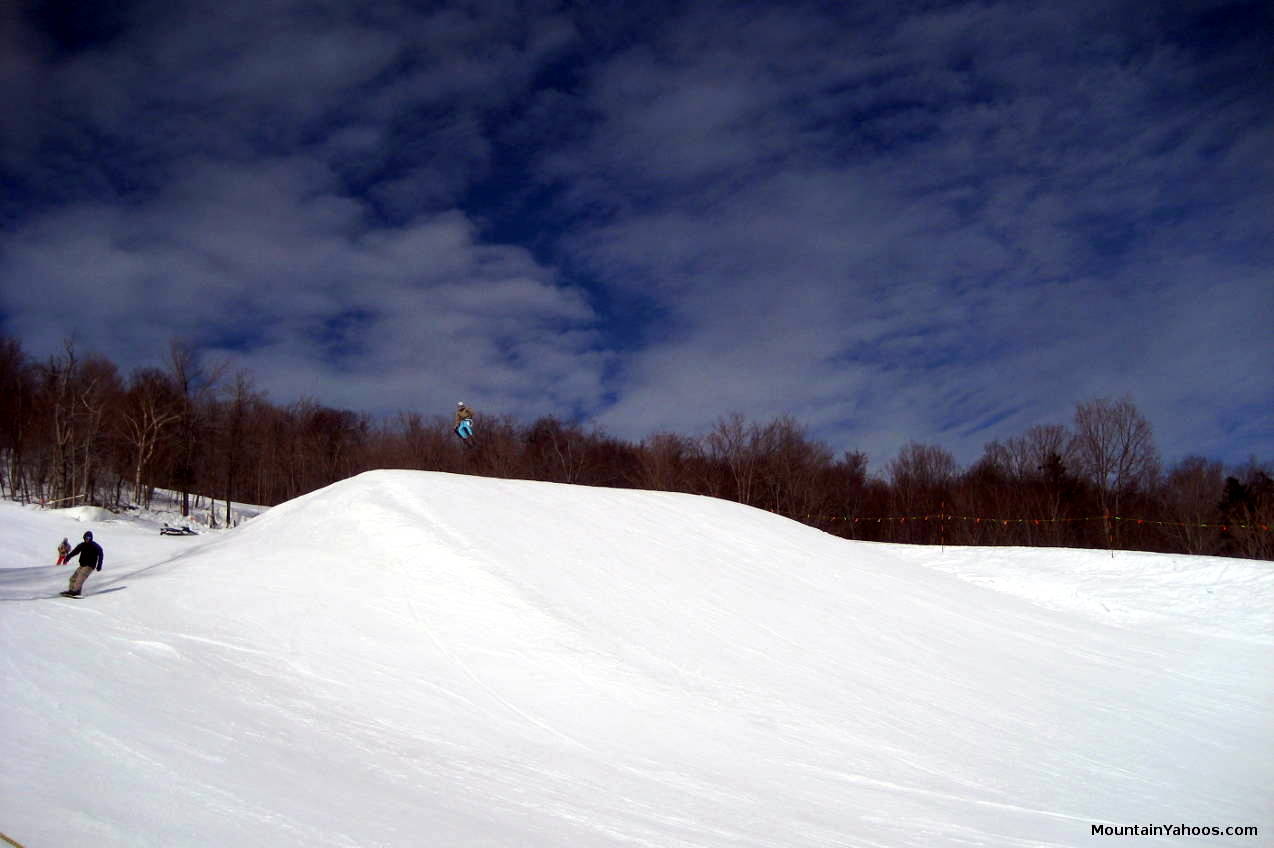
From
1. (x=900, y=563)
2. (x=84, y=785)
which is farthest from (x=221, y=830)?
(x=900, y=563)

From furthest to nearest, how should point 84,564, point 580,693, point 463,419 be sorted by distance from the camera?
point 463,419 < point 84,564 < point 580,693

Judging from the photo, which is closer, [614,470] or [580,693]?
[580,693]

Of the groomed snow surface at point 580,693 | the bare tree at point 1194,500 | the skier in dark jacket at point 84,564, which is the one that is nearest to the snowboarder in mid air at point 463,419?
the groomed snow surface at point 580,693

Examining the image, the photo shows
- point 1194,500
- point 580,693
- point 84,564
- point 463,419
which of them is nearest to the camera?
point 580,693

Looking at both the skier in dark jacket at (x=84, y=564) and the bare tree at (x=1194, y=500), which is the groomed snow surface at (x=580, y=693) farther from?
the bare tree at (x=1194, y=500)

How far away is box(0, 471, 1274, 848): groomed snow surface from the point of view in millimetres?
6574

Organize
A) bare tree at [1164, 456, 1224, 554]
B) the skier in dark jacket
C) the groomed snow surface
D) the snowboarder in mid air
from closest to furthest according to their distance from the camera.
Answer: the groomed snow surface, the skier in dark jacket, the snowboarder in mid air, bare tree at [1164, 456, 1224, 554]

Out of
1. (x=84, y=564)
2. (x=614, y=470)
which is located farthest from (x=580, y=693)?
(x=614, y=470)

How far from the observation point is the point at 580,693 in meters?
10.6

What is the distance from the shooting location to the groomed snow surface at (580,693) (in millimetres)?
6574

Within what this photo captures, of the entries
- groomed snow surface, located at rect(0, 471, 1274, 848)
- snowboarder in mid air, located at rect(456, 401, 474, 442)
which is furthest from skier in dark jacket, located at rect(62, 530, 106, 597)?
snowboarder in mid air, located at rect(456, 401, 474, 442)

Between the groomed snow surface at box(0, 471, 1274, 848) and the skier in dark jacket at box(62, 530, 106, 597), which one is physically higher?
the skier in dark jacket at box(62, 530, 106, 597)

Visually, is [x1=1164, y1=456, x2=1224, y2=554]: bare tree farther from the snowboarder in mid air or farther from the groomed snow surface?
the snowboarder in mid air

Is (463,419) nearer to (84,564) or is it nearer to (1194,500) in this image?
(84,564)
